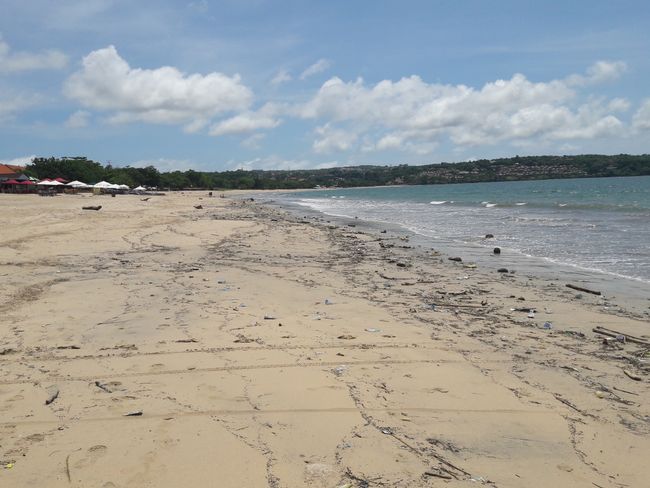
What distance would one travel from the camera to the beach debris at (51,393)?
4.78 m

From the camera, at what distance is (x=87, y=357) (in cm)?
602

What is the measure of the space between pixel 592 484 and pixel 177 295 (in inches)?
297

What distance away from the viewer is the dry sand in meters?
3.79

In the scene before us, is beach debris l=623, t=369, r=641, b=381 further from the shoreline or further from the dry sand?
the shoreline

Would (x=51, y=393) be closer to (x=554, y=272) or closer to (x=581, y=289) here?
(x=581, y=289)

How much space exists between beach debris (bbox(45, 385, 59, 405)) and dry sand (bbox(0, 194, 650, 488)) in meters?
0.04

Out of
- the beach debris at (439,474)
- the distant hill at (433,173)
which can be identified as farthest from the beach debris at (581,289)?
the distant hill at (433,173)

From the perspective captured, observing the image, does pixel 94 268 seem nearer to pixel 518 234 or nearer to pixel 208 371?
pixel 208 371

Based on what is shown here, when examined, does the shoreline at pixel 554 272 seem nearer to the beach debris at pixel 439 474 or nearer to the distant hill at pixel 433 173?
the beach debris at pixel 439 474

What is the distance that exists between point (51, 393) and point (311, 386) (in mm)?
2594

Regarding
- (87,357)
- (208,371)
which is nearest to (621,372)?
(208,371)

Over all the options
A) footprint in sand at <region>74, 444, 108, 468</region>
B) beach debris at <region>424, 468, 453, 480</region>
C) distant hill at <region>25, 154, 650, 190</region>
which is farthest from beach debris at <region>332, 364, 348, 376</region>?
distant hill at <region>25, 154, 650, 190</region>

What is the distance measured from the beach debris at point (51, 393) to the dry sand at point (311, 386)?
4 cm

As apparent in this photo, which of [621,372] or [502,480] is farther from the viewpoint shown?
[621,372]
